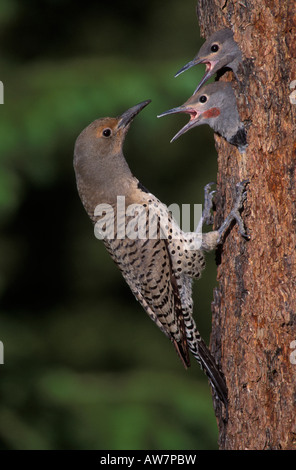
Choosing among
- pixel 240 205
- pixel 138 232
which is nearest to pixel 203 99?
pixel 240 205

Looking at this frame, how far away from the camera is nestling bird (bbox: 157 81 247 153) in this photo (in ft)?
11.3

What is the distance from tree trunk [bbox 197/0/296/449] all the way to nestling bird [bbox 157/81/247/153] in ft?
0.16

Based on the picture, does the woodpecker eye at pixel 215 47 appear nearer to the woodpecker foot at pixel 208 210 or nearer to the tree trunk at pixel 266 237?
the tree trunk at pixel 266 237

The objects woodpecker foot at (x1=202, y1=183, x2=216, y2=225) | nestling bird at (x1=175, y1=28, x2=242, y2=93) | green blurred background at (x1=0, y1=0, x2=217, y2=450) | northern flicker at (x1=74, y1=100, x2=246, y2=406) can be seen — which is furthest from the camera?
green blurred background at (x1=0, y1=0, x2=217, y2=450)

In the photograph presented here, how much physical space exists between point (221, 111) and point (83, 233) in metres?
5.10

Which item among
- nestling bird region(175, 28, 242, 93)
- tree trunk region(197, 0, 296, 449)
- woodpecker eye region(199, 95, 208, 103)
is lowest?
tree trunk region(197, 0, 296, 449)

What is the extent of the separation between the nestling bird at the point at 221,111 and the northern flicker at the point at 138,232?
0.57 m

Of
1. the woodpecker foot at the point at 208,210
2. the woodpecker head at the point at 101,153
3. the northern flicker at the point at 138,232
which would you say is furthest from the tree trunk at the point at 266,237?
the woodpecker head at the point at 101,153

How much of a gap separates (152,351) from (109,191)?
14.3ft

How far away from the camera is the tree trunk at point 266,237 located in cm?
327

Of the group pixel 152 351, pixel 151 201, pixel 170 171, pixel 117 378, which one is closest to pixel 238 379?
pixel 151 201

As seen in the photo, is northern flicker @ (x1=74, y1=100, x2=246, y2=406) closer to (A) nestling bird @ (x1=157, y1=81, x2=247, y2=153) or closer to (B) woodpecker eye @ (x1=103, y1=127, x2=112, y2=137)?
(B) woodpecker eye @ (x1=103, y1=127, x2=112, y2=137)

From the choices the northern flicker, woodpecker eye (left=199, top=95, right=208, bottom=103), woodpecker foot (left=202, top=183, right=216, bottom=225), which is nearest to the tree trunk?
woodpecker eye (left=199, top=95, right=208, bottom=103)

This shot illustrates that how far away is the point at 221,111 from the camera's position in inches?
138
